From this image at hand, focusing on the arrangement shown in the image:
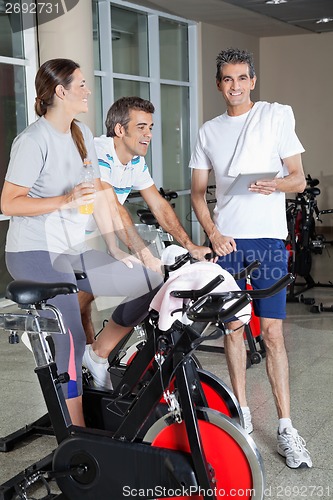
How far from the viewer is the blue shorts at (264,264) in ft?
9.94

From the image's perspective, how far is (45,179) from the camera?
2.53m

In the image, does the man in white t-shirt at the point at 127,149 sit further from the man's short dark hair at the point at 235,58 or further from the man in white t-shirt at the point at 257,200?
the man's short dark hair at the point at 235,58

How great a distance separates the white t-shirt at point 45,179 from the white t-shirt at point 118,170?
0.43 m

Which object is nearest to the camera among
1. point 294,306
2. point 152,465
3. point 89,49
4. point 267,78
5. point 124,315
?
point 152,465

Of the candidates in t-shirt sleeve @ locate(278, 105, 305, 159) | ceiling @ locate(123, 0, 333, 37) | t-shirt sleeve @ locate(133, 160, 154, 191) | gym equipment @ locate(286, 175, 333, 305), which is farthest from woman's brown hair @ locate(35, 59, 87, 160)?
ceiling @ locate(123, 0, 333, 37)

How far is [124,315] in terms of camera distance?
2.89 meters

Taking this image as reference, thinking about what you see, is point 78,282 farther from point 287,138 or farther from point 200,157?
point 287,138

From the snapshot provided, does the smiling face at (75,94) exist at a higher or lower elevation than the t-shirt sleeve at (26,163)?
higher

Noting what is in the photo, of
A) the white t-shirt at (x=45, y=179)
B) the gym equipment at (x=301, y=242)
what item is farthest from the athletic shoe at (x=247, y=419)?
the gym equipment at (x=301, y=242)

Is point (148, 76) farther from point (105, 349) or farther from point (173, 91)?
point (105, 349)

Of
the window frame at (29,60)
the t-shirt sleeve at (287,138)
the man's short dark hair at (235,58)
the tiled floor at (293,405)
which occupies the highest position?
the window frame at (29,60)

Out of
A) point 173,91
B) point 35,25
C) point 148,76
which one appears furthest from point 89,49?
point 173,91

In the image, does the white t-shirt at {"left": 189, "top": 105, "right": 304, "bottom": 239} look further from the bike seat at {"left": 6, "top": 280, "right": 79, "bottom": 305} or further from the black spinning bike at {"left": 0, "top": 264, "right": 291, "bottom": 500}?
the bike seat at {"left": 6, "top": 280, "right": 79, "bottom": 305}

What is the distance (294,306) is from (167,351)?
12.5 feet
